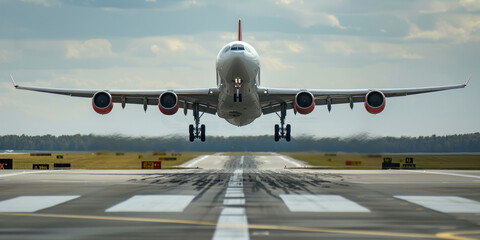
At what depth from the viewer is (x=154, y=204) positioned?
19.2m

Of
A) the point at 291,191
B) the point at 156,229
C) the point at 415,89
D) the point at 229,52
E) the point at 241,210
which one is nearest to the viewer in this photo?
the point at 156,229

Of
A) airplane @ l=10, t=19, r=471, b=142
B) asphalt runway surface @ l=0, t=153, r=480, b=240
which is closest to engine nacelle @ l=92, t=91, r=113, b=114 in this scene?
airplane @ l=10, t=19, r=471, b=142

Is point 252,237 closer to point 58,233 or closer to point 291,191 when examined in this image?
point 58,233

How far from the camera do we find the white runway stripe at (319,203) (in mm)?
17734

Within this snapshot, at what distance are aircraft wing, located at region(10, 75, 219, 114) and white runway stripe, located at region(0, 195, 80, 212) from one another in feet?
68.5

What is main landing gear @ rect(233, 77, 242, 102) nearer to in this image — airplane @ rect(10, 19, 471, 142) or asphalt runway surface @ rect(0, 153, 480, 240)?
airplane @ rect(10, 19, 471, 142)

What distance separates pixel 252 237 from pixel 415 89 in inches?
1444

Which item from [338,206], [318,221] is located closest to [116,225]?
[318,221]

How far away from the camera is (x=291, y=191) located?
2534cm

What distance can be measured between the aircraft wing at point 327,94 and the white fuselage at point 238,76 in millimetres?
1908

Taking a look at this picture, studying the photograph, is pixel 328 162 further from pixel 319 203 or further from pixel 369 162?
pixel 319 203

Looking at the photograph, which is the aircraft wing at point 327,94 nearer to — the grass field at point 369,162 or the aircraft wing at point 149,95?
the aircraft wing at point 149,95

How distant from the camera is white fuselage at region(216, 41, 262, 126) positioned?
34594mm

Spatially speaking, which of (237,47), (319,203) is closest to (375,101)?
(237,47)
